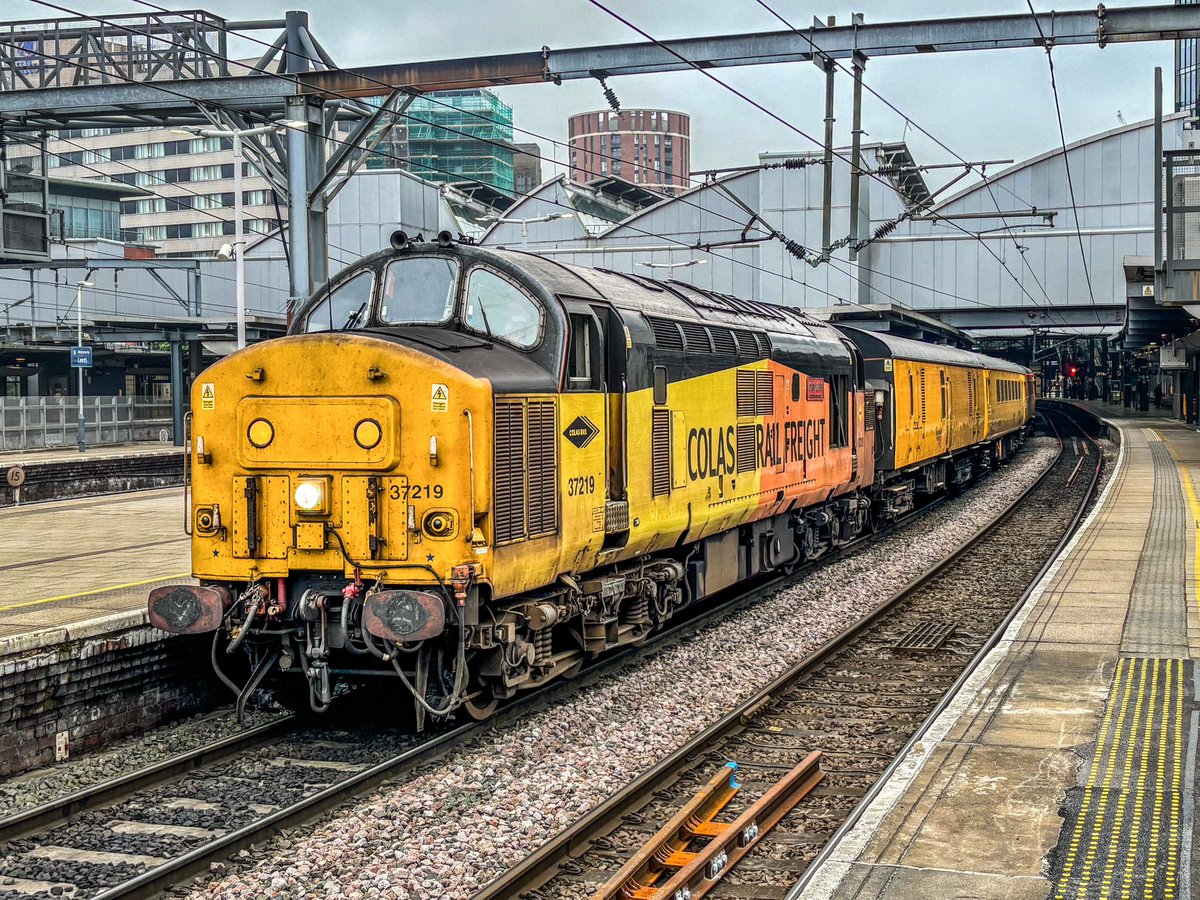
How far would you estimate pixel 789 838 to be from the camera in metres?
8.77

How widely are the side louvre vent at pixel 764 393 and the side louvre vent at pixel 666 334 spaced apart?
2922mm

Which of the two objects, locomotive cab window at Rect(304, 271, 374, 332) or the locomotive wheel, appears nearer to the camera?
the locomotive wheel

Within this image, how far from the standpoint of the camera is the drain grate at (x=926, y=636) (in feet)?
49.6

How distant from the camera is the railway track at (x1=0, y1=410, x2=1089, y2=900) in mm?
8172

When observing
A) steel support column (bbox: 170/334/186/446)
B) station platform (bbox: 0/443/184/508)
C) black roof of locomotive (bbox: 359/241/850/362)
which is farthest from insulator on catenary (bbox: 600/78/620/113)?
steel support column (bbox: 170/334/186/446)

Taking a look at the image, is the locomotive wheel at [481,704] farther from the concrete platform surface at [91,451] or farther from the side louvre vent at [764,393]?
the concrete platform surface at [91,451]

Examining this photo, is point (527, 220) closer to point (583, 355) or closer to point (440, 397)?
point (583, 355)

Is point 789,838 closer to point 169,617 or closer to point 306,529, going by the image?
point 306,529

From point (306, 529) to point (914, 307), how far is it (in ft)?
167

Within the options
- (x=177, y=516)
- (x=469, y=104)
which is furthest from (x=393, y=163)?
(x=177, y=516)

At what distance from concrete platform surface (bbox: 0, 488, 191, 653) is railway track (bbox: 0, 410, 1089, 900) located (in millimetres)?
1736

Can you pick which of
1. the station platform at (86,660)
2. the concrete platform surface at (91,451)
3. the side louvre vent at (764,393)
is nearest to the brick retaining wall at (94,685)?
the station platform at (86,660)

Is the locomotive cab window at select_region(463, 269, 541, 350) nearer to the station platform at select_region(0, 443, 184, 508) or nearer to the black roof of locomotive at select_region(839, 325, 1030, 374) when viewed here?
the black roof of locomotive at select_region(839, 325, 1030, 374)

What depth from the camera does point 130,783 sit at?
31.8ft
